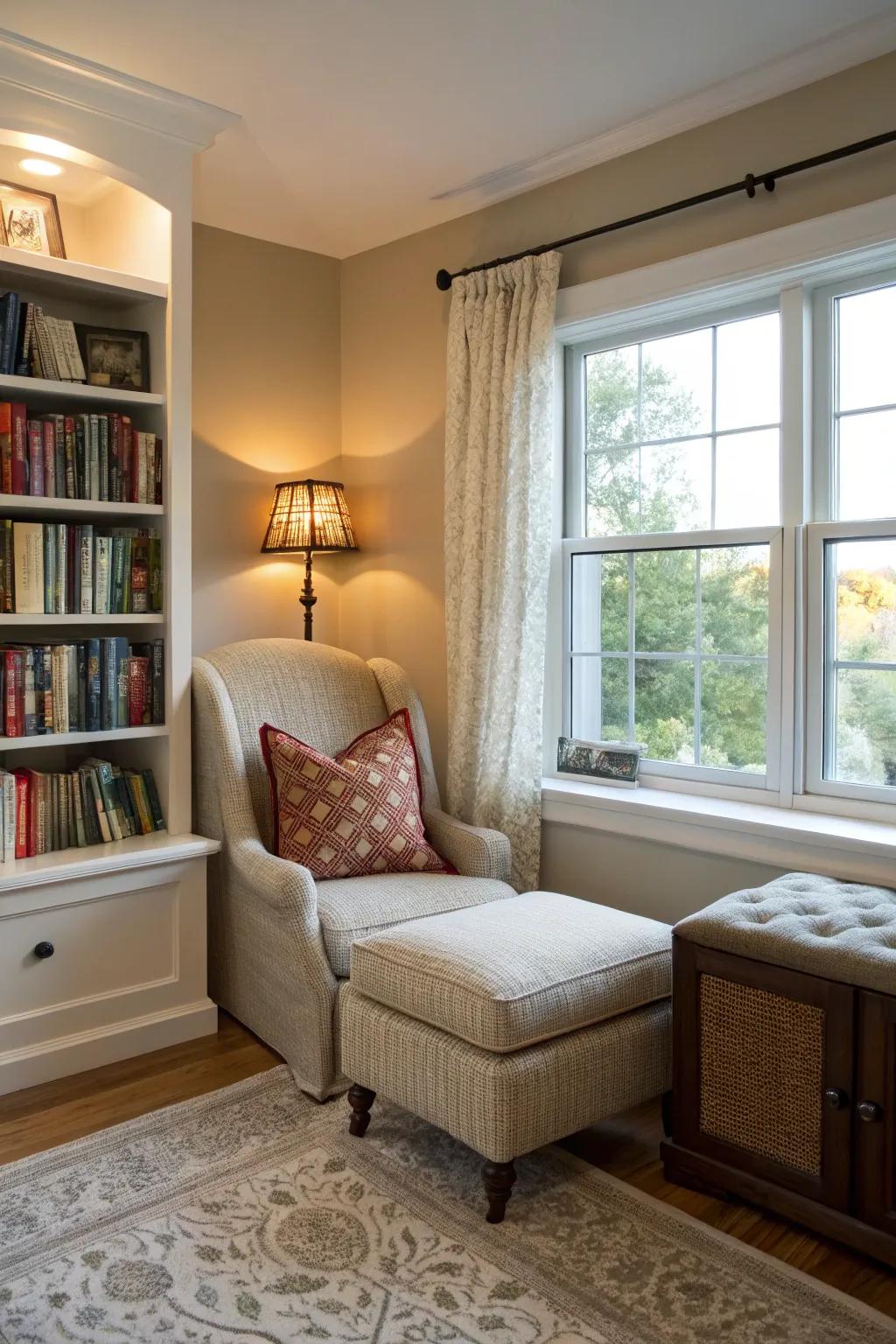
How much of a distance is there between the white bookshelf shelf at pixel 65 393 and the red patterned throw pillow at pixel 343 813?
1.00m

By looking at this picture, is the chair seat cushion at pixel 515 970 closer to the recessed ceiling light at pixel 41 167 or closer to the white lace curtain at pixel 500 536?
the white lace curtain at pixel 500 536

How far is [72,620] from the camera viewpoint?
113 inches

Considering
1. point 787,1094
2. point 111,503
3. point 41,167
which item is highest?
point 41,167

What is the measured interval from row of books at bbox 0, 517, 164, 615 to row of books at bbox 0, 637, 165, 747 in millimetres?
109

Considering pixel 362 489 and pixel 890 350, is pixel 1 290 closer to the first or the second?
pixel 362 489

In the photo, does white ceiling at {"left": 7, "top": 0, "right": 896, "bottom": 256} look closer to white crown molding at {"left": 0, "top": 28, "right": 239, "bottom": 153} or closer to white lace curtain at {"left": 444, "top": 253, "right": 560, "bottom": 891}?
white crown molding at {"left": 0, "top": 28, "right": 239, "bottom": 153}

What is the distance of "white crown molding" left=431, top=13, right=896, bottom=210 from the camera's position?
8.11ft

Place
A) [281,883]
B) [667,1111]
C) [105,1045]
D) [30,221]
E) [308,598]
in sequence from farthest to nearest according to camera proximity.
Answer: [308,598] → [30,221] → [105,1045] → [281,883] → [667,1111]

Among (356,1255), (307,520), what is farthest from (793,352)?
(356,1255)

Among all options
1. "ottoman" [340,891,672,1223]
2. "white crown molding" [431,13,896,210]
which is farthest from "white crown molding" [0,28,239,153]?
"ottoman" [340,891,672,1223]

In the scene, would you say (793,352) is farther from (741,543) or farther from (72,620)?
(72,620)

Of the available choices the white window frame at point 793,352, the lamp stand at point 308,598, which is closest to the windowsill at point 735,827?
the white window frame at point 793,352

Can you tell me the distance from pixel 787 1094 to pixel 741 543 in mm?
1484

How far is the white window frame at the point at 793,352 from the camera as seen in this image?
262 cm
